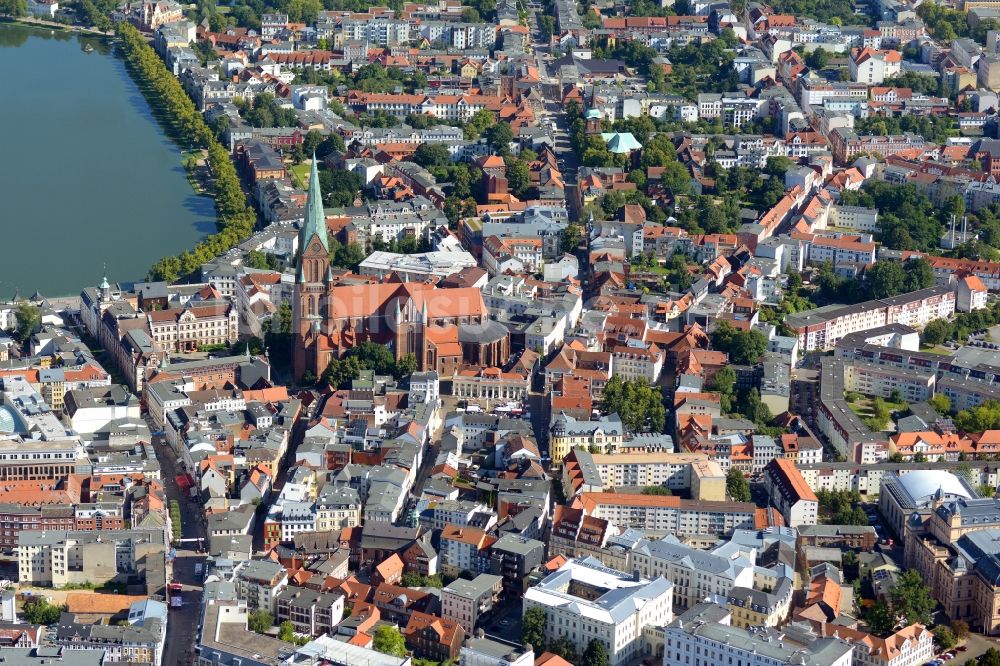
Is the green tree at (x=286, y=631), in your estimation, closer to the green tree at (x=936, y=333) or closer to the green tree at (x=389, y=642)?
the green tree at (x=389, y=642)

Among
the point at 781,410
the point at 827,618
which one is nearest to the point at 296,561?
the point at 827,618

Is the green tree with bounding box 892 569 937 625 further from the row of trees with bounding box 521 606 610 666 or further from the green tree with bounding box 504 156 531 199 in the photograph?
the green tree with bounding box 504 156 531 199

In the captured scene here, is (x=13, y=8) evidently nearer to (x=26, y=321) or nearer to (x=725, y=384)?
(x=26, y=321)

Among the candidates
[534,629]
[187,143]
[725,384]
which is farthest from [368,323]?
[187,143]

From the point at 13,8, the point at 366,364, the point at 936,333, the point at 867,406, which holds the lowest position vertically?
the point at 867,406

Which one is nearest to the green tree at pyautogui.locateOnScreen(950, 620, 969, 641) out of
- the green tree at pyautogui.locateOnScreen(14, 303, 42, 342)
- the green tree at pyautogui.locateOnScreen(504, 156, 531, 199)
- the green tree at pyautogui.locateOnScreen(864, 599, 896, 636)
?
the green tree at pyautogui.locateOnScreen(864, 599, 896, 636)

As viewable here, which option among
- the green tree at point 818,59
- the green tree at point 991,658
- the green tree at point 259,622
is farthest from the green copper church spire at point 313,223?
the green tree at point 818,59

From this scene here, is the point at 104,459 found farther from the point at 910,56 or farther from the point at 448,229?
the point at 910,56
